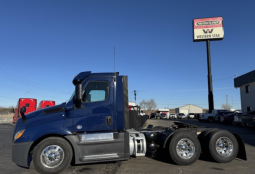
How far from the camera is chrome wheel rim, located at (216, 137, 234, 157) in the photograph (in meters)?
5.95

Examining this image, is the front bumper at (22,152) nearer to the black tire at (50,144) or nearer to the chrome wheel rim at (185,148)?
the black tire at (50,144)

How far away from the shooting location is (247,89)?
3034 centimetres

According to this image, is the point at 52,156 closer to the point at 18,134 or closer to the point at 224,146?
the point at 18,134

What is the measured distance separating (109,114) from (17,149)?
243 cm

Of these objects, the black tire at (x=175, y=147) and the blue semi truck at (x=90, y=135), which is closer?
the blue semi truck at (x=90, y=135)

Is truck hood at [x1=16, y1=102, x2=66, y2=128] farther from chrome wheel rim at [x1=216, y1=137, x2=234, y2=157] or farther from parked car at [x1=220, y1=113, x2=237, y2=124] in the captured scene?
parked car at [x1=220, y1=113, x2=237, y2=124]

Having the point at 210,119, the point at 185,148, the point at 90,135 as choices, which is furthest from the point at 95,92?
the point at 210,119

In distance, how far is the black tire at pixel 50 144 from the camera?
16.2 feet

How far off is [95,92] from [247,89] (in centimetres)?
3156

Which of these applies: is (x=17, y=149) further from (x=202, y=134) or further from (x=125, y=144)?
(x=202, y=134)

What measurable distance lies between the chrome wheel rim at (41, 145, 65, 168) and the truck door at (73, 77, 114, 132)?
69 cm

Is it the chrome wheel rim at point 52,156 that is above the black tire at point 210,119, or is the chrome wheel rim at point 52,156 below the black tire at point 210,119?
above

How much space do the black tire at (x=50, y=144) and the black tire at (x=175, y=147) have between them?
9.22 feet

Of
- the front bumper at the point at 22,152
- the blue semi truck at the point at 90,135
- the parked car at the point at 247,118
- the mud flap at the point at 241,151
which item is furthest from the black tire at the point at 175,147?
the parked car at the point at 247,118
